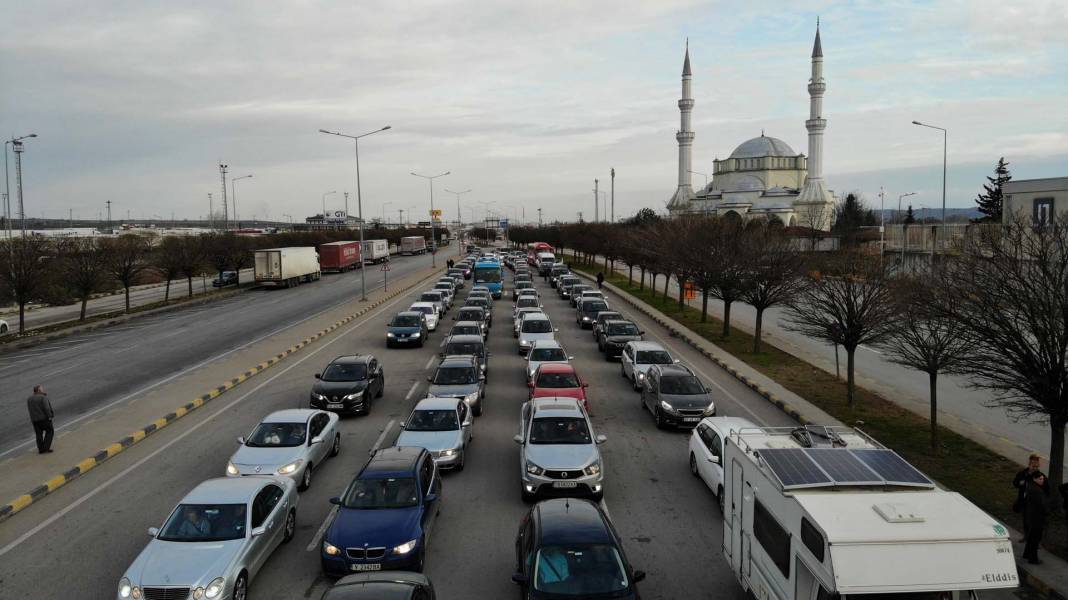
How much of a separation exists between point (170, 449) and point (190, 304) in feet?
116

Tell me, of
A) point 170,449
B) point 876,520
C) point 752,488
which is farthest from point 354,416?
point 876,520

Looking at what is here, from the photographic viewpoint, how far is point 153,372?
79.2ft

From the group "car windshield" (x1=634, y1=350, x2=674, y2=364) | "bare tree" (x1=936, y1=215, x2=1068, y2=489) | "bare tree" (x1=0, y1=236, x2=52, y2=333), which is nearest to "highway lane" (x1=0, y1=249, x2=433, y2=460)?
"bare tree" (x1=0, y1=236, x2=52, y2=333)

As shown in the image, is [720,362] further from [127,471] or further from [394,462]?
[127,471]

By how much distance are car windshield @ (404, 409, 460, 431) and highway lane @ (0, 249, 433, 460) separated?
29.9 feet

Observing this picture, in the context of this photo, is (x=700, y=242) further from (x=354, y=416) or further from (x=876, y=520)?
(x=876, y=520)

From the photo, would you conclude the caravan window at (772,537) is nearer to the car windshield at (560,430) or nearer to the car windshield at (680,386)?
the car windshield at (560,430)

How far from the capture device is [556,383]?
1838cm

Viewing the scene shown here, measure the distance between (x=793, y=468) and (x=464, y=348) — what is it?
15669 millimetres

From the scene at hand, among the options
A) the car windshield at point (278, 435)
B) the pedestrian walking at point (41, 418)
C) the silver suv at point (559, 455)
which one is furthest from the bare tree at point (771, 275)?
the pedestrian walking at point (41, 418)

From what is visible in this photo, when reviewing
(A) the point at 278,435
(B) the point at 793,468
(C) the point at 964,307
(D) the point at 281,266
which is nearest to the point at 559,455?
(A) the point at 278,435

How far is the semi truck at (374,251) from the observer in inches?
3226

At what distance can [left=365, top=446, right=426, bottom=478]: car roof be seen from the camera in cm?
1086

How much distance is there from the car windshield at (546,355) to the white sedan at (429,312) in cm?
1045
